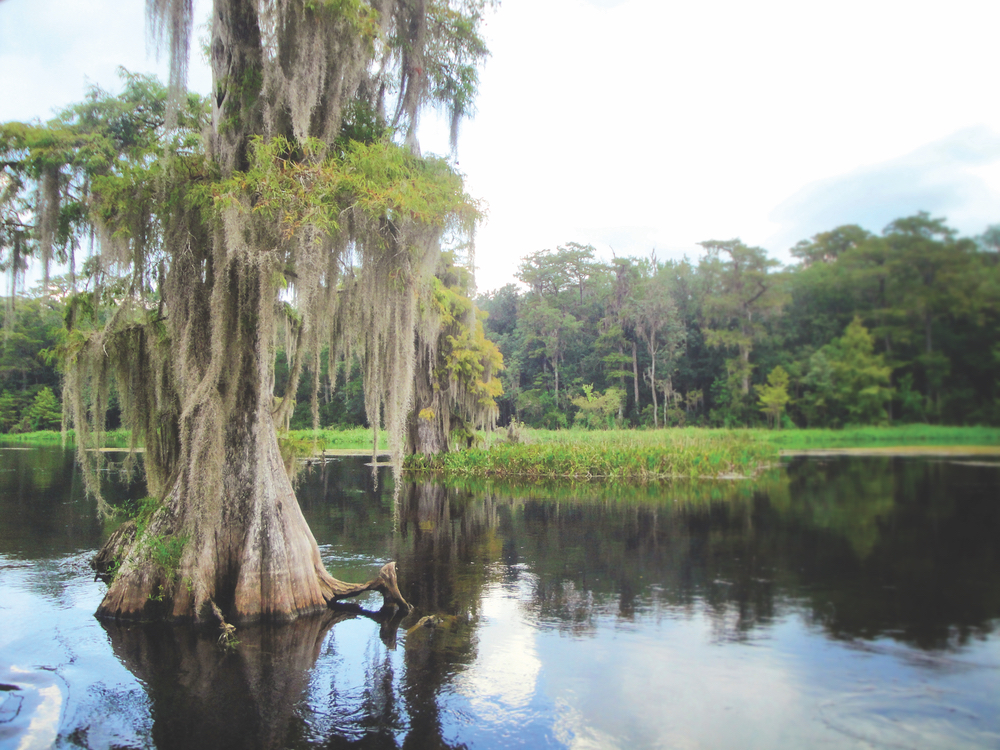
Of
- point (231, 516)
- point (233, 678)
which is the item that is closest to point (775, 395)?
point (233, 678)

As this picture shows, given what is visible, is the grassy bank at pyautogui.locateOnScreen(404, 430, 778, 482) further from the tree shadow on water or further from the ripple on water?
the tree shadow on water

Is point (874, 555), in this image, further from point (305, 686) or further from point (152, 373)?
point (152, 373)

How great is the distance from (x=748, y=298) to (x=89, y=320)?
839 centimetres

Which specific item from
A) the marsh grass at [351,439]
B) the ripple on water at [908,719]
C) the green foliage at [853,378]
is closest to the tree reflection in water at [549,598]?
the green foliage at [853,378]

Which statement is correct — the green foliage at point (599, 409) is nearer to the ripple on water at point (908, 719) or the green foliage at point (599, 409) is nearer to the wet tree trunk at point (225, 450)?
the wet tree trunk at point (225, 450)

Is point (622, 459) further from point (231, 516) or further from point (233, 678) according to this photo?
point (233, 678)

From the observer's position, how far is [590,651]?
622 centimetres

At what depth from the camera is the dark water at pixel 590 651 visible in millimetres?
4582

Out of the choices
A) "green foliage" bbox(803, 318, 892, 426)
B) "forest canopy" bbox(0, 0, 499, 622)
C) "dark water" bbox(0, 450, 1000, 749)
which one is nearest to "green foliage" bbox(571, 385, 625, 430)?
"dark water" bbox(0, 450, 1000, 749)

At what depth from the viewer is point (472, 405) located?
2194cm

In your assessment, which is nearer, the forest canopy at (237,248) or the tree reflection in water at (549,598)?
the tree reflection in water at (549,598)

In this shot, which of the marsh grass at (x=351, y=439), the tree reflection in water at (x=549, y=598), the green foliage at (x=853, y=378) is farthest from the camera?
the marsh grass at (x=351, y=439)

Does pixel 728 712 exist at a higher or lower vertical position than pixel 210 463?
lower

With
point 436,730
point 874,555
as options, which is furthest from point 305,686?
point 874,555
